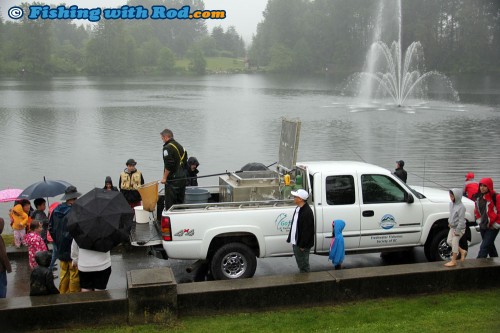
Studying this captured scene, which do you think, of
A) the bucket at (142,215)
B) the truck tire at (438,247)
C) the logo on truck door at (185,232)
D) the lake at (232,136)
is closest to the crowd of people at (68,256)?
the bucket at (142,215)

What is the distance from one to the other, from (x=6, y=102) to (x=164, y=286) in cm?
5370

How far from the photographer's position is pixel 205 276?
A: 33.2 feet

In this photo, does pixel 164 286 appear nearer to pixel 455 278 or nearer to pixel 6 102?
pixel 455 278

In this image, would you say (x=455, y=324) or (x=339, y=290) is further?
(x=339, y=290)

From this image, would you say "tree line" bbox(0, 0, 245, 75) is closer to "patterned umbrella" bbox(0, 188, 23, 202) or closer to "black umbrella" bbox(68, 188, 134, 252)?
"patterned umbrella" bbox(0, 188, 23, 202)

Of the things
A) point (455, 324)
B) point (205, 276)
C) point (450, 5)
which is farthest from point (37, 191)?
point (450, 5)

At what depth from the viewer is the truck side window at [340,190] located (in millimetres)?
9828

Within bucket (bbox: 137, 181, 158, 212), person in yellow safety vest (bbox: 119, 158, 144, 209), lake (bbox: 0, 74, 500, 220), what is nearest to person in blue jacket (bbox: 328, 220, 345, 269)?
bucket (bbox: 137, 181, 158, 212)

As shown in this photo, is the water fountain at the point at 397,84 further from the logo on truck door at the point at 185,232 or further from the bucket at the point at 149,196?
the logo on truck door at the point at 185,232

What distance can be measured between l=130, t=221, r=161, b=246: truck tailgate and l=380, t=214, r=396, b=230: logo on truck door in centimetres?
351

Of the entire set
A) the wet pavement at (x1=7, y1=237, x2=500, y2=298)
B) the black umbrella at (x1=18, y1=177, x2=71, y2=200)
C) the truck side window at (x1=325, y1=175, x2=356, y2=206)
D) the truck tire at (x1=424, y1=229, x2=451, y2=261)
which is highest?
the truck side window at (x1=325, y1=175, x2=356, y2=206)

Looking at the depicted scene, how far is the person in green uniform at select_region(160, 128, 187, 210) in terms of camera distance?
1023 cm

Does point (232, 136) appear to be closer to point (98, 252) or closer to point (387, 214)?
point (387, 214)

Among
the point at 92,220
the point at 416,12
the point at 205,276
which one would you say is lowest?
the point at 205,276
